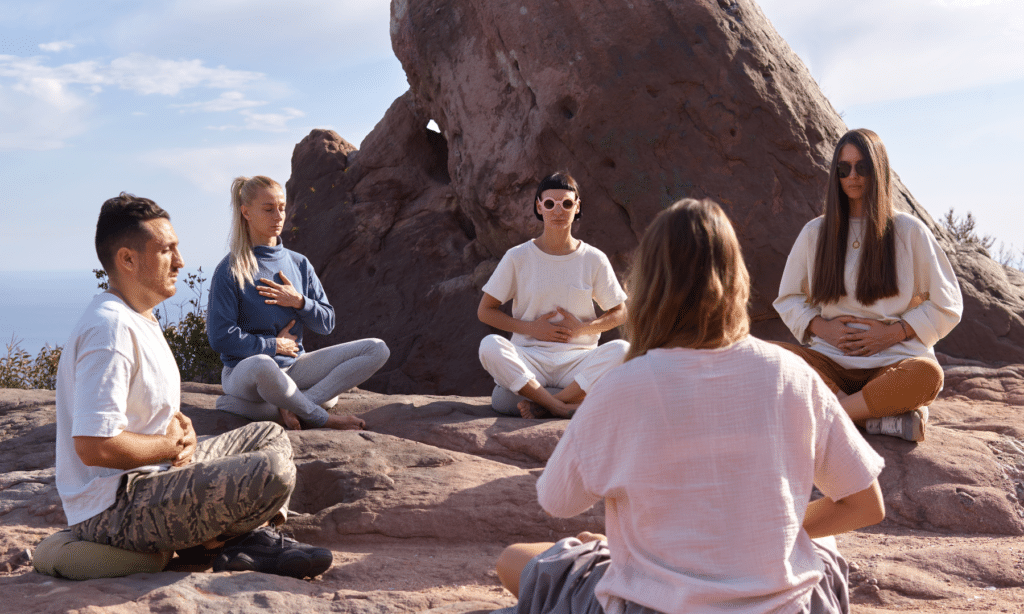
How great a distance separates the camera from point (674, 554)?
1.76 metres

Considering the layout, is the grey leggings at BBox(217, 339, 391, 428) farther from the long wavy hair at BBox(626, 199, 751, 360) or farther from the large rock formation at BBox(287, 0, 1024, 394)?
the long wavy hair at BBox(626, 199, 751, 360)

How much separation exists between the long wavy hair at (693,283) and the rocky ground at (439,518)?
4.43 feet

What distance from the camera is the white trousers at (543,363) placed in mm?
4855

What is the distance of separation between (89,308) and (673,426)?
195 centimetres

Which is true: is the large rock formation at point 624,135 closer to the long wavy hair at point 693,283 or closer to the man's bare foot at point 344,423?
the man's bare foot at point 344,423

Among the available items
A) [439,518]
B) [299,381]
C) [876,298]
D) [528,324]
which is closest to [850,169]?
[876,298]

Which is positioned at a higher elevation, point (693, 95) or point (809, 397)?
point (693, 95)

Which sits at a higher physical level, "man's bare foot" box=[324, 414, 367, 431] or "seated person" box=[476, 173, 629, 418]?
"seated person" box=[476, 173, 629, 418]

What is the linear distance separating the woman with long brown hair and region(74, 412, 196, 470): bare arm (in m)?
3.13

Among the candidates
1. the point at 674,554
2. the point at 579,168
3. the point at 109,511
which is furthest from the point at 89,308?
the point at 579,168

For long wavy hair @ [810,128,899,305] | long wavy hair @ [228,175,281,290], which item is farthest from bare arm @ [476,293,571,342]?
long wavy hair @ [810,128,899,305]

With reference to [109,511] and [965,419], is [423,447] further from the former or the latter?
[965,419]

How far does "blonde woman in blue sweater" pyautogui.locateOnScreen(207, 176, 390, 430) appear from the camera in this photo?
467cm

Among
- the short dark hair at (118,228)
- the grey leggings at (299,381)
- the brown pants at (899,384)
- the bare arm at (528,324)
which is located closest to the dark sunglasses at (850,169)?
the brown pants at (899,384)
